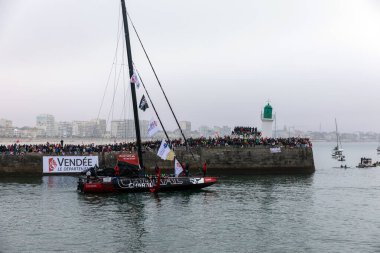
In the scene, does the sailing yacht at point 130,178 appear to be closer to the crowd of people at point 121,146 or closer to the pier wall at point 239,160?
the pier wall at point 239,160

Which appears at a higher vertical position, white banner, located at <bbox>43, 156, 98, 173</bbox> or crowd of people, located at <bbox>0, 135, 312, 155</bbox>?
crowd of people, located at <bbox>0, 135, 312, 155</bbox>

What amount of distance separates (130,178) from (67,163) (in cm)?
1584

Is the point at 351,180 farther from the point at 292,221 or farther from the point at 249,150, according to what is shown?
the point at 292,221

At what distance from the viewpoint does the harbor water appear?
75.1 ft

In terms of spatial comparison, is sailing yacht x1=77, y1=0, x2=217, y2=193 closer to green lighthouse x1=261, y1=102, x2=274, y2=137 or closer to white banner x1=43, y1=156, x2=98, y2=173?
white banner x1=43, y1=156, x2=98, y2=173

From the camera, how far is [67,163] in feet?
173

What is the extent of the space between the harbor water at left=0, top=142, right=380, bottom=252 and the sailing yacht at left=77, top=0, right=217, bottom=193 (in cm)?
99

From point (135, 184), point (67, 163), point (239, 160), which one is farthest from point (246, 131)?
point (135, 184)

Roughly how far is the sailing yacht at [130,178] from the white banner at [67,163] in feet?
41.6

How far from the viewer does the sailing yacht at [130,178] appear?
39.2 m

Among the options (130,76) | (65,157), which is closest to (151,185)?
(130,76)

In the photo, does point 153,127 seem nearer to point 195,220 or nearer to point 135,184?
point 135,184

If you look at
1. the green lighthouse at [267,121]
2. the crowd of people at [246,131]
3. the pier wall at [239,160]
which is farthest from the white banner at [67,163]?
the green lighthouse at [267,121]

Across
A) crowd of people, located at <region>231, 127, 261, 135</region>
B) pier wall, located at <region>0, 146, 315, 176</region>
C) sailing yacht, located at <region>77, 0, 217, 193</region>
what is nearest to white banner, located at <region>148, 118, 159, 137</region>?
sailing yacht, located at <region>77, 0, 217, 193</region>
